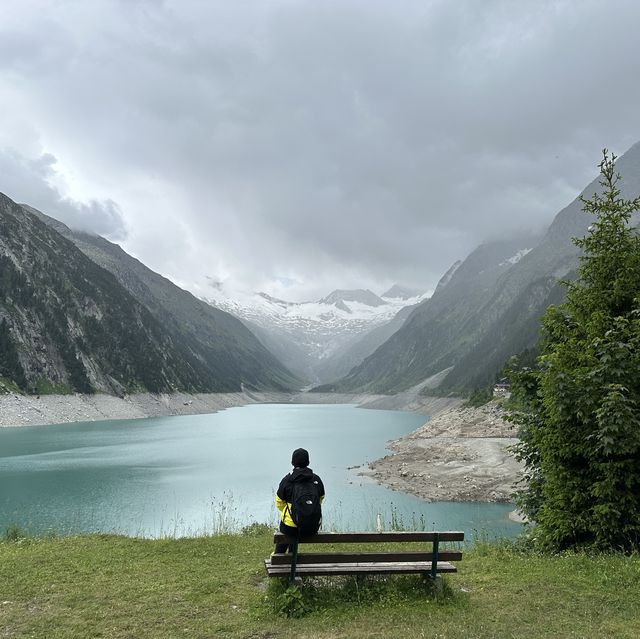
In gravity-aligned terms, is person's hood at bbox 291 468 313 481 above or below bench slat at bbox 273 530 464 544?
above

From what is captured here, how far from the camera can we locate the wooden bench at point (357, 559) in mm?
9250

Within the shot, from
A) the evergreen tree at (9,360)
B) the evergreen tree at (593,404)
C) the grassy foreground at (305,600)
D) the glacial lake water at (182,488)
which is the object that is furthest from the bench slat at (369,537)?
the evergreen tree at (9,360)

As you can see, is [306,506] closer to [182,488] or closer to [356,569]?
[356,569]

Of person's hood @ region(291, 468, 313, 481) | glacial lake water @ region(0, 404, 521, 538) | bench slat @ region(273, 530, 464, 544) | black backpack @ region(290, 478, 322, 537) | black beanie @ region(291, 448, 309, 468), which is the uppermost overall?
black beanie @ region(291, 448, 309, 468)

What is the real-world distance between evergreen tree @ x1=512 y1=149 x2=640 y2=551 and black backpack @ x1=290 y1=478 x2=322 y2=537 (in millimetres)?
6621

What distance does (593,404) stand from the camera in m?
12.1

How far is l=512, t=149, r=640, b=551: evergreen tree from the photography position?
11.4m

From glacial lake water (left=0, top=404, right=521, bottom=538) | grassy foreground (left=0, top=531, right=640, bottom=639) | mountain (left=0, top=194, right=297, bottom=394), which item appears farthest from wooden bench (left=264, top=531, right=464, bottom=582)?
mountain (left=0, top=194, right=297, bottom=394)

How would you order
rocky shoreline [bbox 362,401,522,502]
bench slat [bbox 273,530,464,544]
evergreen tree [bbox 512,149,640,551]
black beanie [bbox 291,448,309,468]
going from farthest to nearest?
1. rocky shoreline [bbox 362,401,522,502]
2. evergreen tree [bbox 512,149,640,551]
3. black beanie [bbox 291,448,309,468]
4. bench slat [bbox 273,530,464,544]

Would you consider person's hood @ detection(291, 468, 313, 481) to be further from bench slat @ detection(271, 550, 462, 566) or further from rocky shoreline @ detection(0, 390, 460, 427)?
rocky shoreline @ detection(0, 390, 460, 427)

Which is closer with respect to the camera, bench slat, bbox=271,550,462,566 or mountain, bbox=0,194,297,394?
bench slat, bbox=271,550,462,566

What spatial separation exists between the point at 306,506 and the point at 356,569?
1.56 m

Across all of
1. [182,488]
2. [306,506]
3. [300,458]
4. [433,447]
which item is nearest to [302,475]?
[300,458]

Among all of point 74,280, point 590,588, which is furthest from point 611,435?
point 74,280
